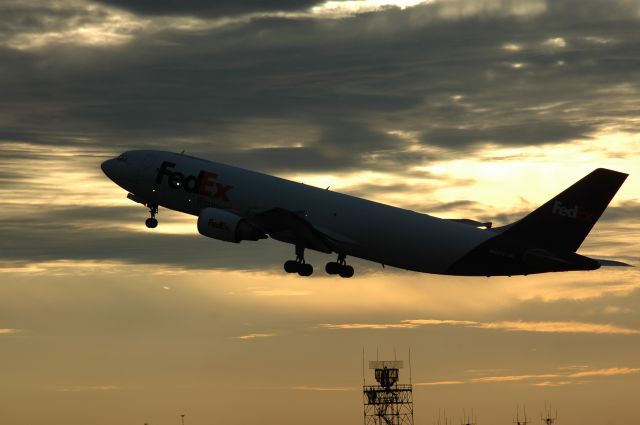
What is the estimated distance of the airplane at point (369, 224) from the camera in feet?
322

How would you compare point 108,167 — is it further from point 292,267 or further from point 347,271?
point 347,271

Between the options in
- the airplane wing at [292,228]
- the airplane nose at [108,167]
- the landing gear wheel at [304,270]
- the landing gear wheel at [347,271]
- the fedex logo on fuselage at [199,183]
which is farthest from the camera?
the airplane nose at [108,167]

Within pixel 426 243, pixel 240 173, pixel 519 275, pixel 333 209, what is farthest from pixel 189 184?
pixel 519 275

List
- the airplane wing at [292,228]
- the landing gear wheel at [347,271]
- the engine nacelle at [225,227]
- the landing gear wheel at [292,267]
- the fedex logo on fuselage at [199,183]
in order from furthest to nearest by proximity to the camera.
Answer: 1. the landing gear wheel at [347,271]
2. the landing gear wheel at [292,267]
3. the fedex logo on fuselage at [199,183]
4. the engine nacelle at [225,227]
5. the airplane wing at [292,228]

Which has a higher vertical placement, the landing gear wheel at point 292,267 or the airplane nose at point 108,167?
the airplane nose at point 108,167

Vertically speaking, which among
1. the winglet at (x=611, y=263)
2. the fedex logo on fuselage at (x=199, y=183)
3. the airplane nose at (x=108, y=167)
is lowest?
the winglet at (x=611, y=263)

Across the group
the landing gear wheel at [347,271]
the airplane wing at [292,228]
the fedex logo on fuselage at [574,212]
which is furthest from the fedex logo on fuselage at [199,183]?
the fedex logo on fuselage at [574,212]

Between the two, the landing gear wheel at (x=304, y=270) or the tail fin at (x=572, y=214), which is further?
the landing gear wheel at (x=304, y=270)

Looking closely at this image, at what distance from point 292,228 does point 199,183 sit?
29.6 feet

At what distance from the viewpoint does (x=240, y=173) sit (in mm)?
107438

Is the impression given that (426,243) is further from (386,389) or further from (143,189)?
(386,389)

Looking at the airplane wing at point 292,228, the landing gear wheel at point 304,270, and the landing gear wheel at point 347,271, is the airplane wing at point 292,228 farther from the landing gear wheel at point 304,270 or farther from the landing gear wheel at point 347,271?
the landing gear wheel at point 347,271

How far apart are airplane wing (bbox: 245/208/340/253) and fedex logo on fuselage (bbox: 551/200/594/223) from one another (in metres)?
17.5

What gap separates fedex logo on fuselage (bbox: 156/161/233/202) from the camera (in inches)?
4215
